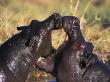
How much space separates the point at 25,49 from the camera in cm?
970

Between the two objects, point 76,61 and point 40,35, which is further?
point 40,35

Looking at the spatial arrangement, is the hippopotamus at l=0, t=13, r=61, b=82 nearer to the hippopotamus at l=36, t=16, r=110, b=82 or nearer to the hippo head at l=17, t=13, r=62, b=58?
the hippo head at l=17, t=13, r=62, b=58

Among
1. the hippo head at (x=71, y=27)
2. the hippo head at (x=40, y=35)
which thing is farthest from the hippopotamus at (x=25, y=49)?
the hippo head at (x=71, y=27)

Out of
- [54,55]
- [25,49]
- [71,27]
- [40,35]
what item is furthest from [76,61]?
[25,49]

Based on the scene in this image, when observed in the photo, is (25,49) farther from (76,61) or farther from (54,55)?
(76,61)

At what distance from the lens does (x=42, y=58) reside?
9875mm

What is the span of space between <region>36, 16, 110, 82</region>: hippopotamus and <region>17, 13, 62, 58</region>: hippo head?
4.9 inches

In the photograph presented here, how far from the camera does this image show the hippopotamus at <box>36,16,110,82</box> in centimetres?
959

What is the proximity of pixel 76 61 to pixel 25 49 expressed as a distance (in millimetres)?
761

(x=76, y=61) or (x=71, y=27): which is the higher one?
(x=71, y=27)

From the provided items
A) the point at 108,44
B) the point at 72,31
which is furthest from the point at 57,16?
the point at 108,44

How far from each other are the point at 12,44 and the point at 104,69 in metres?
1.38

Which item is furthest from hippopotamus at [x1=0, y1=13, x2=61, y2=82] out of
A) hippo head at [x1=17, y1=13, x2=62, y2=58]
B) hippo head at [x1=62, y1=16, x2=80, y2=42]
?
hippo head at [x1=62, y1=16, x2=80, y2=42]

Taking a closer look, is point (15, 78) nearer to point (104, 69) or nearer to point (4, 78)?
point (4, 78)
